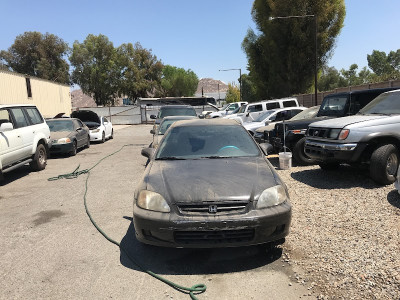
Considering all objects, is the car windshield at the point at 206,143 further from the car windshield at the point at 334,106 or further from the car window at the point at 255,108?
the car window at the point at 255,108

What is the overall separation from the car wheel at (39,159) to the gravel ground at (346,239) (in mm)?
7168

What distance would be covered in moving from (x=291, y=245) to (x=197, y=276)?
1300 mm

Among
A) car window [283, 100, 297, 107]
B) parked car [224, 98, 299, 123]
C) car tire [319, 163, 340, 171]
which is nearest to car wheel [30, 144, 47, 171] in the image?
car tire [319, 163, 340, 171]

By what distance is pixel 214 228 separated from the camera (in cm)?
316

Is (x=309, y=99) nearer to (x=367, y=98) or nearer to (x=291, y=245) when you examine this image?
(x=367, y=98)

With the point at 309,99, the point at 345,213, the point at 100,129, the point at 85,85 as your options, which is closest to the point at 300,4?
the point at 309,99

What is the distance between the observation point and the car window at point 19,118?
847 centimetres

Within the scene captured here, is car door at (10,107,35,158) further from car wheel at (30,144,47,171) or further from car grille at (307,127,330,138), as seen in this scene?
car grille at (307,127,330,138)

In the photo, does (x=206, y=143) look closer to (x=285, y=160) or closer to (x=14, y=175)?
(x=285, y=160)

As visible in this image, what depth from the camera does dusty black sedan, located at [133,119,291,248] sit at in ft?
10.5

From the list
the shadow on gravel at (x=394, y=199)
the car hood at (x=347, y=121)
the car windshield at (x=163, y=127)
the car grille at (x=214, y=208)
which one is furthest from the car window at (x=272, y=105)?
the car grille at (x=214, y=208)

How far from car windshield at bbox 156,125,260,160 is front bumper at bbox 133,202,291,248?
127 centimetres

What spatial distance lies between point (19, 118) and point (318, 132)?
24.9 ft

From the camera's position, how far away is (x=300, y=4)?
102 ft
